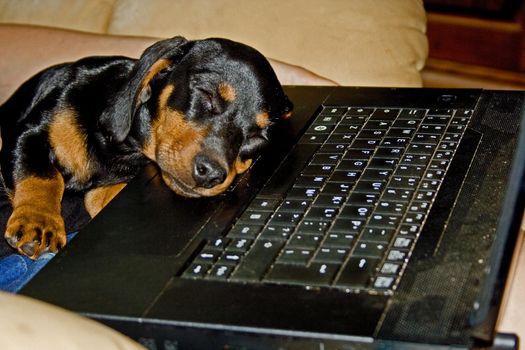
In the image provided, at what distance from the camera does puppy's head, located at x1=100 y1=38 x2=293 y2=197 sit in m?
1.84

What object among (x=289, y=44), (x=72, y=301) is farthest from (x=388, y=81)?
(x=72, y=301)

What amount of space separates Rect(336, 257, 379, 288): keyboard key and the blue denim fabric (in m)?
0.59

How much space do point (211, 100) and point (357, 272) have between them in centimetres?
79

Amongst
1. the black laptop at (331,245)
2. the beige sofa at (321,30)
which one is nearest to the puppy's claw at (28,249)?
the black laptop at (331,245)

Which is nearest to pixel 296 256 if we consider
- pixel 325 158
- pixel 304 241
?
pixel 304 241

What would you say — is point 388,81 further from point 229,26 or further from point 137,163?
point 137,163

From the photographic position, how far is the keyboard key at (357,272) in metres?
1.15

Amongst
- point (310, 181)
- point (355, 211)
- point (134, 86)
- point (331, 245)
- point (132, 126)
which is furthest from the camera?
point (132, 126)

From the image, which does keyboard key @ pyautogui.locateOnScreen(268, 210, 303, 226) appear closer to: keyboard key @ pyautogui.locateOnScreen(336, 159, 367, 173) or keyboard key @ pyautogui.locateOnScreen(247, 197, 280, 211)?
keyboard key @ pyautogui.locateOnScreen(247, 197, 280, 211)

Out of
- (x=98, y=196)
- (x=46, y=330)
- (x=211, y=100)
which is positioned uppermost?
(x=46, y=330)

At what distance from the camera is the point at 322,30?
2193mm

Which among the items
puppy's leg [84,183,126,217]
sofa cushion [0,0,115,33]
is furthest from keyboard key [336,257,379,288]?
sofa cushion [0,0,115,33]

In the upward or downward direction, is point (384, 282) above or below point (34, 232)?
above

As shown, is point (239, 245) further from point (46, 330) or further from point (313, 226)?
point (46, 330)
